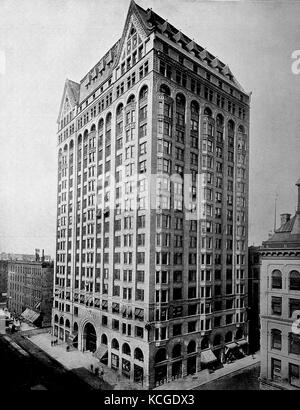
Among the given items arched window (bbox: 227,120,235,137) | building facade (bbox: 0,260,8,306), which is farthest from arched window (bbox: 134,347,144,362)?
building facade (bbox: 0,260,8,306)

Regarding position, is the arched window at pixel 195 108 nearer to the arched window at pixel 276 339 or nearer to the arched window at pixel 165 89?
the arched window at pixel 165 89

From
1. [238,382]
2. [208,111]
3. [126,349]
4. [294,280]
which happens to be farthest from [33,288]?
[294,280]

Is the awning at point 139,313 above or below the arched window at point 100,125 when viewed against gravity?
below

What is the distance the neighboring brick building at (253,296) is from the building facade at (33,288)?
25711 millimetres

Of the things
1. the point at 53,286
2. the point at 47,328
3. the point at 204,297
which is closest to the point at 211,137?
the point at 204,297

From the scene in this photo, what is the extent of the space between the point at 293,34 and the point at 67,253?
3008 centimetres

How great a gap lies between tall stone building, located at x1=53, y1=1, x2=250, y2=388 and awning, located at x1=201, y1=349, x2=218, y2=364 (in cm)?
8

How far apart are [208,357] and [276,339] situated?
7923 millimetres

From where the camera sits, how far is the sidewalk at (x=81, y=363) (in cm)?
2437

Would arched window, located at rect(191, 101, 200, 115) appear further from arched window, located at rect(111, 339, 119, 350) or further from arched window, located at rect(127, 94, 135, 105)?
arched window, located at rect(111, 339, 119, 350)

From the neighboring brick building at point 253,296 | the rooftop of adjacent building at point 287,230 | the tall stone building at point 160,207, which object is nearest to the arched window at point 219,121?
the tall stone building at point 160,207

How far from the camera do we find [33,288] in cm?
4231

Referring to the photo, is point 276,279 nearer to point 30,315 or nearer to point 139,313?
point 139,313

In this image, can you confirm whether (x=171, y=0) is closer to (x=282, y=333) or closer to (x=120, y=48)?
(x=120, y=48)
